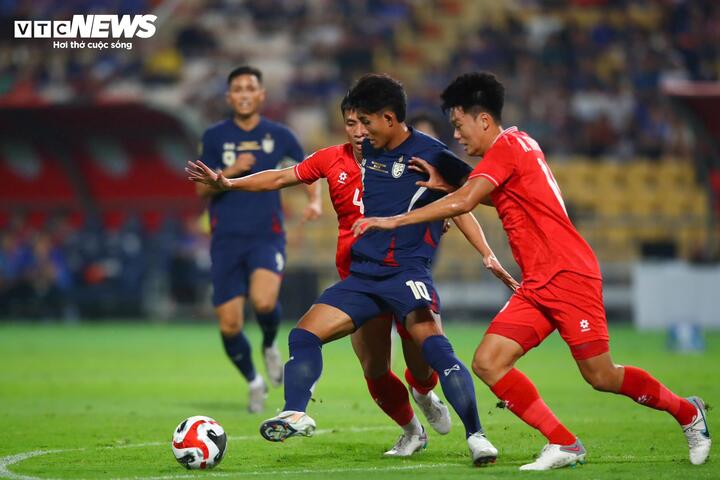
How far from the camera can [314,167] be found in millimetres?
7449

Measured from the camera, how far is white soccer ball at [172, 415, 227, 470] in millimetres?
6887

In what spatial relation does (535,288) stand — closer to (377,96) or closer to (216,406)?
(377,96)

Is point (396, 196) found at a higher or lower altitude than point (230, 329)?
higher

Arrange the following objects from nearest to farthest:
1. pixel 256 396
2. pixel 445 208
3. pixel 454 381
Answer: pixel 445 208
pixel 454 381
pixel 256 396

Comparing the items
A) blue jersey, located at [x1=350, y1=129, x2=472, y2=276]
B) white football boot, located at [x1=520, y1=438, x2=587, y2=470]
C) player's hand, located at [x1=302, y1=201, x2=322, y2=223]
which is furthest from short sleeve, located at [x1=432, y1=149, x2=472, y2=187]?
player's hand, located at [x1=302, y1=201, x2=322, y2=223]

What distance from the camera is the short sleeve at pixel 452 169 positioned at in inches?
280

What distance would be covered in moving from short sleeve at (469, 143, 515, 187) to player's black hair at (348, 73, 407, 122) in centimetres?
66

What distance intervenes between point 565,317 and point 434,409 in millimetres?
1462

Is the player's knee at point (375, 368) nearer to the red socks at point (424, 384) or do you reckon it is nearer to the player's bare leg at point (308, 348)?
the red socks at point (424, 384)

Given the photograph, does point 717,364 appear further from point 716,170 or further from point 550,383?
point 716,170

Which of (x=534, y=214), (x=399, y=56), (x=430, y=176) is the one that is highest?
(x=399, y=56)

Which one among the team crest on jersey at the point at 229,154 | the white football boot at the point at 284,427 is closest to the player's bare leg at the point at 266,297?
the team crest on jersey at the point at 229,154

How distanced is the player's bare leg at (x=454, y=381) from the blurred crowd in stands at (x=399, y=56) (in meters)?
18.6

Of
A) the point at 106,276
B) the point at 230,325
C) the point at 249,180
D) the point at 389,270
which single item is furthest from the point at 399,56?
the point at 389,270
